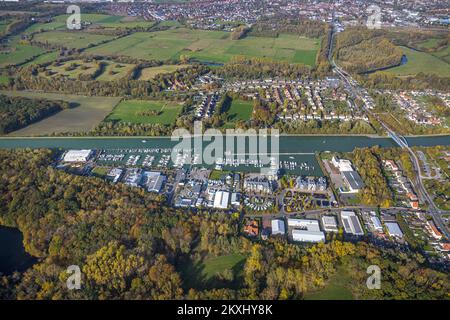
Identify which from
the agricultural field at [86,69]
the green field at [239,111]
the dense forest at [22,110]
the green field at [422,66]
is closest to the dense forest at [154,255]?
the dense forest at [22,110]

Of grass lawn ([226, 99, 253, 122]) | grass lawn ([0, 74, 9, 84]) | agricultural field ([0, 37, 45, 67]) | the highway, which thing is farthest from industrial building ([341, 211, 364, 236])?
Answer: agricultural field ([0, 37, 45, 67])

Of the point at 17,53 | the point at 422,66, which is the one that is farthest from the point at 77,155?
the point at 422,66

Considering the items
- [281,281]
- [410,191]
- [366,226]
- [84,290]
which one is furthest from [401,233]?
[84,290]

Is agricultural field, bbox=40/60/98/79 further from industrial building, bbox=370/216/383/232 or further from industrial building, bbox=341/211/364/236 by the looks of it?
industrial building, bbox=370/216/383/232

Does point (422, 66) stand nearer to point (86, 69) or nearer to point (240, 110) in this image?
point (240, 110)

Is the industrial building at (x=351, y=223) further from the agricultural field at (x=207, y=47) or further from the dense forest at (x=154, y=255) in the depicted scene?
the agricultural field at (x=207, y=47)
